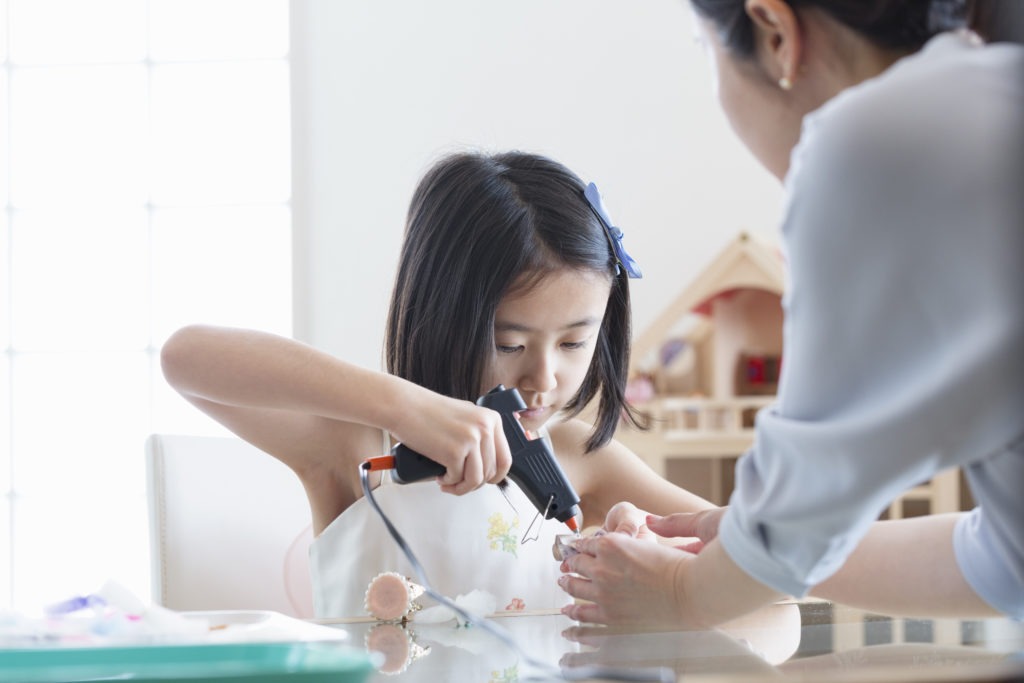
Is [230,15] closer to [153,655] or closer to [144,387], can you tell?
[144,387]

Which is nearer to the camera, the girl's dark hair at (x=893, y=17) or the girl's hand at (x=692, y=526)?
the girl's dark hair at (x=893, y=17)

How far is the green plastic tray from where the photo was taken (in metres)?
0.52

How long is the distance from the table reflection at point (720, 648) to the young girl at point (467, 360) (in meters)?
Result: 0.27

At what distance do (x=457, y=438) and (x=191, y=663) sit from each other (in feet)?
1.32

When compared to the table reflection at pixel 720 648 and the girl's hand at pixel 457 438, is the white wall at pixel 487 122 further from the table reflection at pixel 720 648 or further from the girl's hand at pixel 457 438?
the table reflection at pixel 720 648

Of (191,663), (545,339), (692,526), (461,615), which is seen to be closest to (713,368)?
(545,339)

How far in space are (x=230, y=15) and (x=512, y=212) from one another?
188 cm

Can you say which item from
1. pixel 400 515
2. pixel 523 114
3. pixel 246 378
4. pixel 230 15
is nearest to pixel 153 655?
pixel 246 378

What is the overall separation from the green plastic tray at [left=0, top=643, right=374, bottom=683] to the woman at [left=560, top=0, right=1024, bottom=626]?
0.80 feet

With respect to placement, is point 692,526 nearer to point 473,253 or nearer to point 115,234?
point 473,253

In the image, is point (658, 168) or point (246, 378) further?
point (658, 168)

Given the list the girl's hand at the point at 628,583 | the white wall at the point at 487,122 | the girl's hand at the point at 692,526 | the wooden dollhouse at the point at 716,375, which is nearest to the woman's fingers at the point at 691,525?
the girl's hand at the point at 692,526

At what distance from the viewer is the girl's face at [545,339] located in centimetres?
116

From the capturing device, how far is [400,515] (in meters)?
1.28
